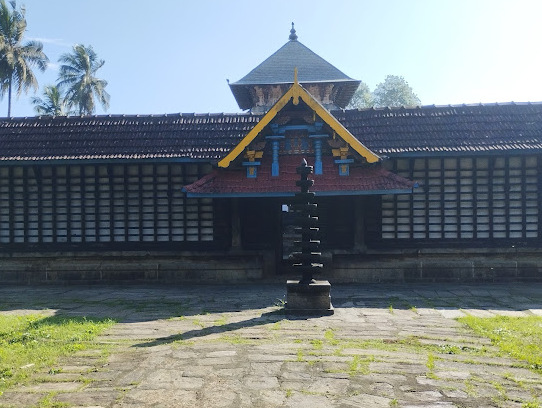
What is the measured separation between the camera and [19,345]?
5.83m

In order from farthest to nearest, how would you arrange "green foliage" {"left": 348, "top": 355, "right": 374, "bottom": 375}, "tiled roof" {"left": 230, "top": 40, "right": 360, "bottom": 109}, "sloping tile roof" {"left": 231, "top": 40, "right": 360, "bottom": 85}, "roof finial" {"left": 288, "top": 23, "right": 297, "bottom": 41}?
"roof finial" {"left": 288, "top": 23, "right": 297, "bottom": 41} < "sloping tile roof" {"left": 231, "top": 40, "right": 360, "bottom": 85} < "tiled roof" {"left": 230, "top": 40, "right": 360, "bottom": 109} < "green foliage" {"left": 348, "top": 355, "right": 374, "bottom": 375}

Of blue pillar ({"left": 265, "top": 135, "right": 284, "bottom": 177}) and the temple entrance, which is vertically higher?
blue pillar ({"left": 265, "top": 135, "right": 284, "bottom": 177})

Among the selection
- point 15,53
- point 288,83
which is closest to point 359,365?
point 288,83

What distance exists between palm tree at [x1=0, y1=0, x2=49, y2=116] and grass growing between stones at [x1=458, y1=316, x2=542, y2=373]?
36043 mm

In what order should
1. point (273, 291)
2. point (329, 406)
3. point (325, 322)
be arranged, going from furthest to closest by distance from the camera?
point (273, 291) → point (325, 322) → point (329, 406)

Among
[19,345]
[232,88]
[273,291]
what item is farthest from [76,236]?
[232,88]

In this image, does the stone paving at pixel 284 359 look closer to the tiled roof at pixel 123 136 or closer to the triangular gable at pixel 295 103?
the triangular gable at pixel 295 103

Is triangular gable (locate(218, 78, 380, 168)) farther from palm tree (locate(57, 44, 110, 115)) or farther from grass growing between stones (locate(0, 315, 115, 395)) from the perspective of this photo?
palm tree (locate(57, 44, 110, 115))

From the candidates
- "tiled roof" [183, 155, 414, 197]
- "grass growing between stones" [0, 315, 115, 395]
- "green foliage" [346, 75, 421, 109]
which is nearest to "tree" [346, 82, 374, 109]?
"green foliage" [346, 75, 421, 109]

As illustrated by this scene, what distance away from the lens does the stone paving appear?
165 inches

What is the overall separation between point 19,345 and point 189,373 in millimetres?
2622

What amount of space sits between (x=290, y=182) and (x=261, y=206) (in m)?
1.49

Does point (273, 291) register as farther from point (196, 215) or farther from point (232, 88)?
point (232, 88)

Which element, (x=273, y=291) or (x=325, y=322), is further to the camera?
(x=273, y=291)
